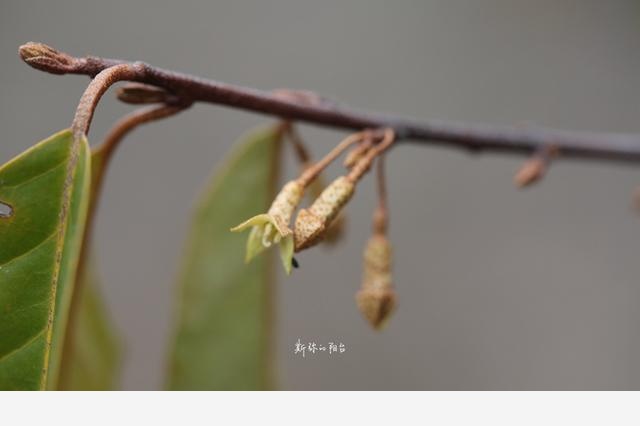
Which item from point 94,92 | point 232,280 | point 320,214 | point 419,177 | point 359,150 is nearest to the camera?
point 94,92

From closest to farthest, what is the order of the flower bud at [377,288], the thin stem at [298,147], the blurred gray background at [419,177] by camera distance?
the flower bud at [377,288]
the thin stem at [298,147]
the blurred gray background at [419,177]

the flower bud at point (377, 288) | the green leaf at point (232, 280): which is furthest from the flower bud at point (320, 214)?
the green leaf at point (232, 280)

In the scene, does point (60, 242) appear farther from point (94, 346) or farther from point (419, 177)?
point (419, 177)

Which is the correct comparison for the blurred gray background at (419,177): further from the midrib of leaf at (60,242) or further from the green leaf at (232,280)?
the midrib of leaf at (60,242)

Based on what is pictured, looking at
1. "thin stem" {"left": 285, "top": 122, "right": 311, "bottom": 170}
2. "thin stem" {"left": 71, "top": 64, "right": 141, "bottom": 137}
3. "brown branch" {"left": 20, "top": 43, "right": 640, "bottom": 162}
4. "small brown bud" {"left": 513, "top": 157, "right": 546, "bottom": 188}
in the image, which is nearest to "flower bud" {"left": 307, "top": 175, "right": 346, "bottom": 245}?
"thin stem" {"left": 285, "top": 122, "right": 311, "bottom": 170}

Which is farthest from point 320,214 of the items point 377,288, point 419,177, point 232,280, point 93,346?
point 419,177

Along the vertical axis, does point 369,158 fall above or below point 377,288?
above

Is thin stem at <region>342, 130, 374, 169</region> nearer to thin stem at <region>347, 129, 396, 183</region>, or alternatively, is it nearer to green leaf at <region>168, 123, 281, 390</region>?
thin stem at <region>347, 129, 396, 183</region>
